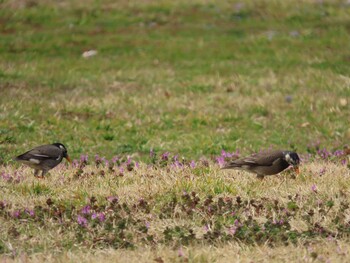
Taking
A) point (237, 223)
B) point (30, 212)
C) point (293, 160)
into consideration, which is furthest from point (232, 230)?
point (293, 160)

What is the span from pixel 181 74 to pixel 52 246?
42.7 ft

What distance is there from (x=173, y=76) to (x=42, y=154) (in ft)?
31.4

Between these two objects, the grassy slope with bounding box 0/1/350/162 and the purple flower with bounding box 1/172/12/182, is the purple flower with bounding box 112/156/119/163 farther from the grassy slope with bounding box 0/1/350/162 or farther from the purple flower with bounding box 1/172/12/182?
the purple flower with bounding box 1/172/12/182

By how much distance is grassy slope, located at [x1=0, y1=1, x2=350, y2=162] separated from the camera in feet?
48.1

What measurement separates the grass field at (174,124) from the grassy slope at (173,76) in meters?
0.05

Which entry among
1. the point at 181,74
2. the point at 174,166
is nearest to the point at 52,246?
the point at 174,166

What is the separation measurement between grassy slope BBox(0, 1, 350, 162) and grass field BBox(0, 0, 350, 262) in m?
0.05

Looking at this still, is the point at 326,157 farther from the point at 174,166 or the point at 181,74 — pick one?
the point at 181,74

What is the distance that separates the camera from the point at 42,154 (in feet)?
34.9

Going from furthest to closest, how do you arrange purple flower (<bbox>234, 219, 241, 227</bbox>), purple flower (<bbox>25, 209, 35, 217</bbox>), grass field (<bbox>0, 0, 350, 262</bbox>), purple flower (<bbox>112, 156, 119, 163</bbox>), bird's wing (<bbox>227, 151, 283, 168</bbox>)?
purple flower (<bbox>112, 156, 119, 163</bbox>) → bird's wing (<bbox>227, 151, 283, 168</bbox>) → purple flower (<bbox>25, 209, 35, 217</bbox>) → purple flower (<bbox>234, 219, 241, 227</bbox>) → grass field (<bbox>0, 0, 350, 262</bbox>)

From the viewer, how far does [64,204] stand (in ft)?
28.7

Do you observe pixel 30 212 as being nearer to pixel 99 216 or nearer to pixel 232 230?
pixel 99 216

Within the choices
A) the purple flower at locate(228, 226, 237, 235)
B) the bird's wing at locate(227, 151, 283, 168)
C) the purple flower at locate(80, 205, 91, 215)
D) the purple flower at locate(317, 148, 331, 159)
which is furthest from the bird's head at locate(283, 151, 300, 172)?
the purple flower at locate(80, 205, 91, 215)

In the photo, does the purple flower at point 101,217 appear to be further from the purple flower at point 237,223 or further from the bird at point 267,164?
the bird at point 267,164
